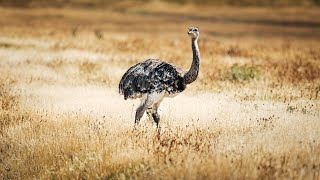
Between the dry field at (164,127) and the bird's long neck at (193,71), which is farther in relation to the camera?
the bird's long neck at (193,71)

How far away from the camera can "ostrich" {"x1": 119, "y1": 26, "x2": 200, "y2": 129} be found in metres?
10.1

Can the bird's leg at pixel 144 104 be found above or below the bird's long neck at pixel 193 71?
below

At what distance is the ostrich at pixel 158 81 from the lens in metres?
10.1

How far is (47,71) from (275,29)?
149 ft

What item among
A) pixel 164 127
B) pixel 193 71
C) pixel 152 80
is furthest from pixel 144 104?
pixel 193 71

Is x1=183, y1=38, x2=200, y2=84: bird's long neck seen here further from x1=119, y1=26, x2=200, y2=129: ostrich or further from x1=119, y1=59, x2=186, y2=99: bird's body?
x1=119, y1=59, x2=186, y2=99: bird's body

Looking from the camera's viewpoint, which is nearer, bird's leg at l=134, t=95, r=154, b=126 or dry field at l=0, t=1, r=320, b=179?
dry field at l=0, t=1, r=320, b=179

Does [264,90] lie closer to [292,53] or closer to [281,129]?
[281,129]

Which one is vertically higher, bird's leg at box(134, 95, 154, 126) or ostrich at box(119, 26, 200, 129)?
ostrich at box(119, 26, 200, 129)

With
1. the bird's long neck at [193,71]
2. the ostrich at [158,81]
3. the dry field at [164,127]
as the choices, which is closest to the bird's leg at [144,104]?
the ostrich at [158,81]

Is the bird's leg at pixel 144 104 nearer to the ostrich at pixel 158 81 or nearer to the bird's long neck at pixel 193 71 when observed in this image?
the ostrich at pixel 158 81

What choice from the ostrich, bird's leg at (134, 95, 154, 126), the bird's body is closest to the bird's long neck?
the ostrich

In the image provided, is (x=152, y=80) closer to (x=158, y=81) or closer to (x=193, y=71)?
(x=158, y=81)

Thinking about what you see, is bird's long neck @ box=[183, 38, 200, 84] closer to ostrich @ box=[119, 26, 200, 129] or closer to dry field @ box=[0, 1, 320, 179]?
ostrich @ box=[119, 26, 200, 129]
